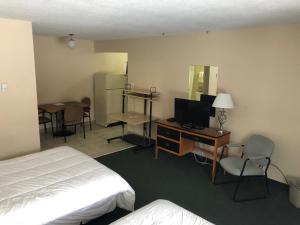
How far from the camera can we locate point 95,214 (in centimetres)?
241

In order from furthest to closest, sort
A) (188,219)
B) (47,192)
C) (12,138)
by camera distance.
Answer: (12,138) < (47,192) < (188,219)

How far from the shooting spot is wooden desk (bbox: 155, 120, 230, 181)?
3.53 m

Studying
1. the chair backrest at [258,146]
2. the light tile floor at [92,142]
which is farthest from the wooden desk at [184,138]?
the light tile floor at [92,142]

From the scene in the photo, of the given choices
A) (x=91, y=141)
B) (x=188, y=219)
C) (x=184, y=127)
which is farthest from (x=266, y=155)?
(x=91, y=141)

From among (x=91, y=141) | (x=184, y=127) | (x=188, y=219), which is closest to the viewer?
(x=188, y=219)

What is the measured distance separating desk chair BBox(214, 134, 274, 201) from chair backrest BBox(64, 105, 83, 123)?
321 centimetres

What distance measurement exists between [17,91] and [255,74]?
338 centimetres

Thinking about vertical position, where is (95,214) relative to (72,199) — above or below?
below

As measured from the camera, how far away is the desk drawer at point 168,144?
397cm

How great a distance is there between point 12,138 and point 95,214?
1810 mm

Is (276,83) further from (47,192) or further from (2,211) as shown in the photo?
(2,211)

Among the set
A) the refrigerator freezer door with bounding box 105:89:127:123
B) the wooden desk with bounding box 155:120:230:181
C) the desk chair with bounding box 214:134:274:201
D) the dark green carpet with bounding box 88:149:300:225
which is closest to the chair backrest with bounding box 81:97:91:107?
the refrigerator freezer door with bounding box 105:89:127:123

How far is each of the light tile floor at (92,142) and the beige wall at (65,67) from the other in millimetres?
951

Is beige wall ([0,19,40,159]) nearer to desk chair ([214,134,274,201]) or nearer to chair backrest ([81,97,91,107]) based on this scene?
chair backrest ([81,97,91,107])
